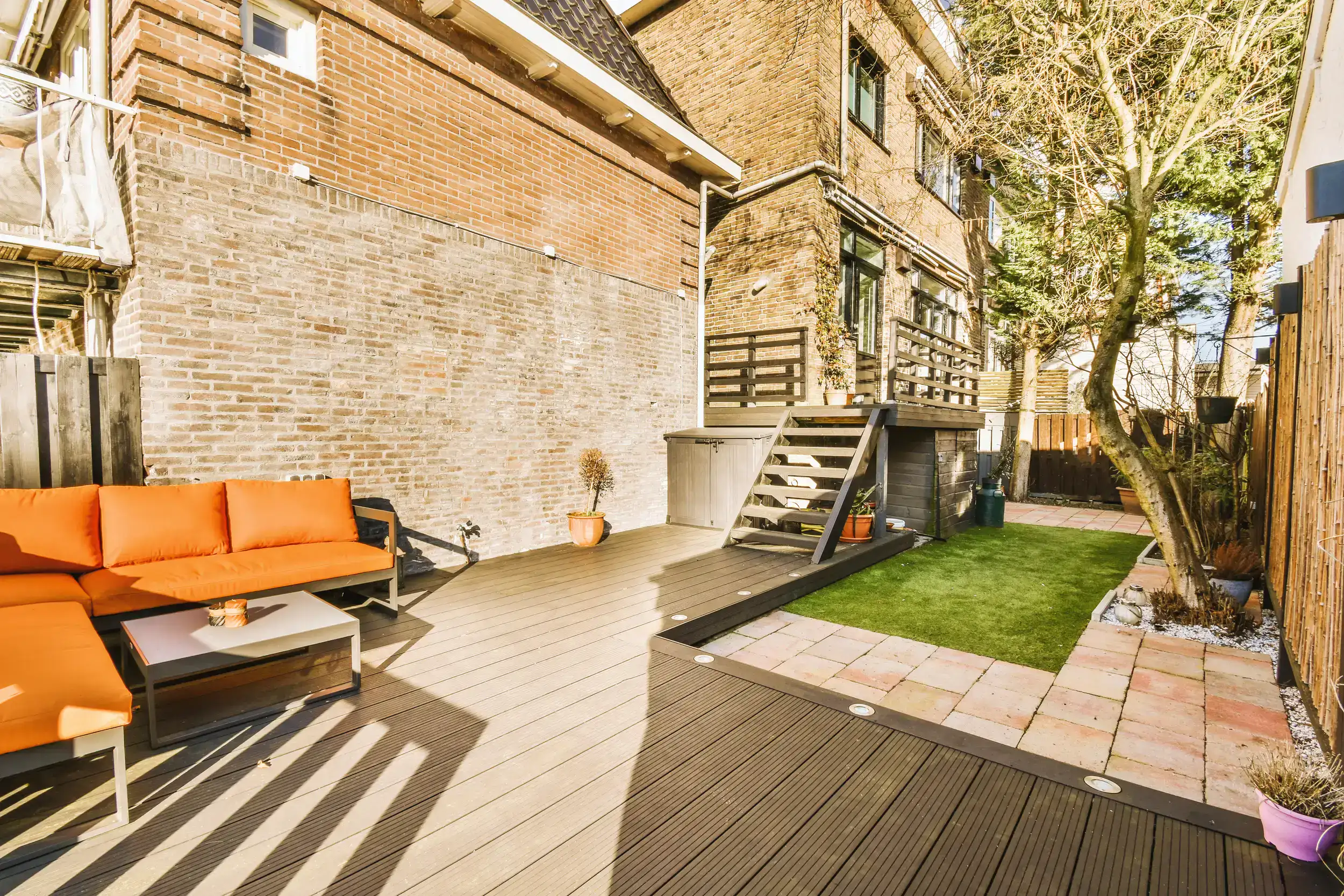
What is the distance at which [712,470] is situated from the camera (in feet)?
23.4

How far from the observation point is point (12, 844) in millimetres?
1802

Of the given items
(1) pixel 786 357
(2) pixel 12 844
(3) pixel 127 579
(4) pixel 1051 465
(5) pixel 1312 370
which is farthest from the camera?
(4) pixel 1051 465

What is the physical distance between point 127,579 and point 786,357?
681 centimetres

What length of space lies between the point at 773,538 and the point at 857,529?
1072 millimetres

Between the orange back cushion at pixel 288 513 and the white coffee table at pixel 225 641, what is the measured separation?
0.87 metres

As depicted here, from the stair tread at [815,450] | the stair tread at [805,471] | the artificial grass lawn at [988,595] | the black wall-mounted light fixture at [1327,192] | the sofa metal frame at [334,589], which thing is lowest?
the artificial grass lawn at [988,595]

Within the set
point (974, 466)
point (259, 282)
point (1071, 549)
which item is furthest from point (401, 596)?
point (974, 466)

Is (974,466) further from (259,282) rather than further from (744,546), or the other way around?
(259,282)

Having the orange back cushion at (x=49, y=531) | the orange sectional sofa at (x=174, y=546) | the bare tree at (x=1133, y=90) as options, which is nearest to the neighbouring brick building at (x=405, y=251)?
the orange sectional sofa at (x=174, y=546)

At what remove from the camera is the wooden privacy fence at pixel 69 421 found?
341cm

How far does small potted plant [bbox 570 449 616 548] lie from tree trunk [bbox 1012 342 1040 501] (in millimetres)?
8687

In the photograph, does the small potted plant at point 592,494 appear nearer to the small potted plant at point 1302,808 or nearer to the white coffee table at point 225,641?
the white coffee table at point 225,641

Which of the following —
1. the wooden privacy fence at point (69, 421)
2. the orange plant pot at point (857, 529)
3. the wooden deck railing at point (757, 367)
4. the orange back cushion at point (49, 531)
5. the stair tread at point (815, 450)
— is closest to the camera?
the orange back cushion at point (49, 531)

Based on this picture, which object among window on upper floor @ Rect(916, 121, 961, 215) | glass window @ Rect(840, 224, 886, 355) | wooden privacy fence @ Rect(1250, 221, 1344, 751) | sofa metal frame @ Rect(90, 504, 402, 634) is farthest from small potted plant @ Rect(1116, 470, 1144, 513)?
sofa metal frame @ Rect(90, 504, 402, 634)
